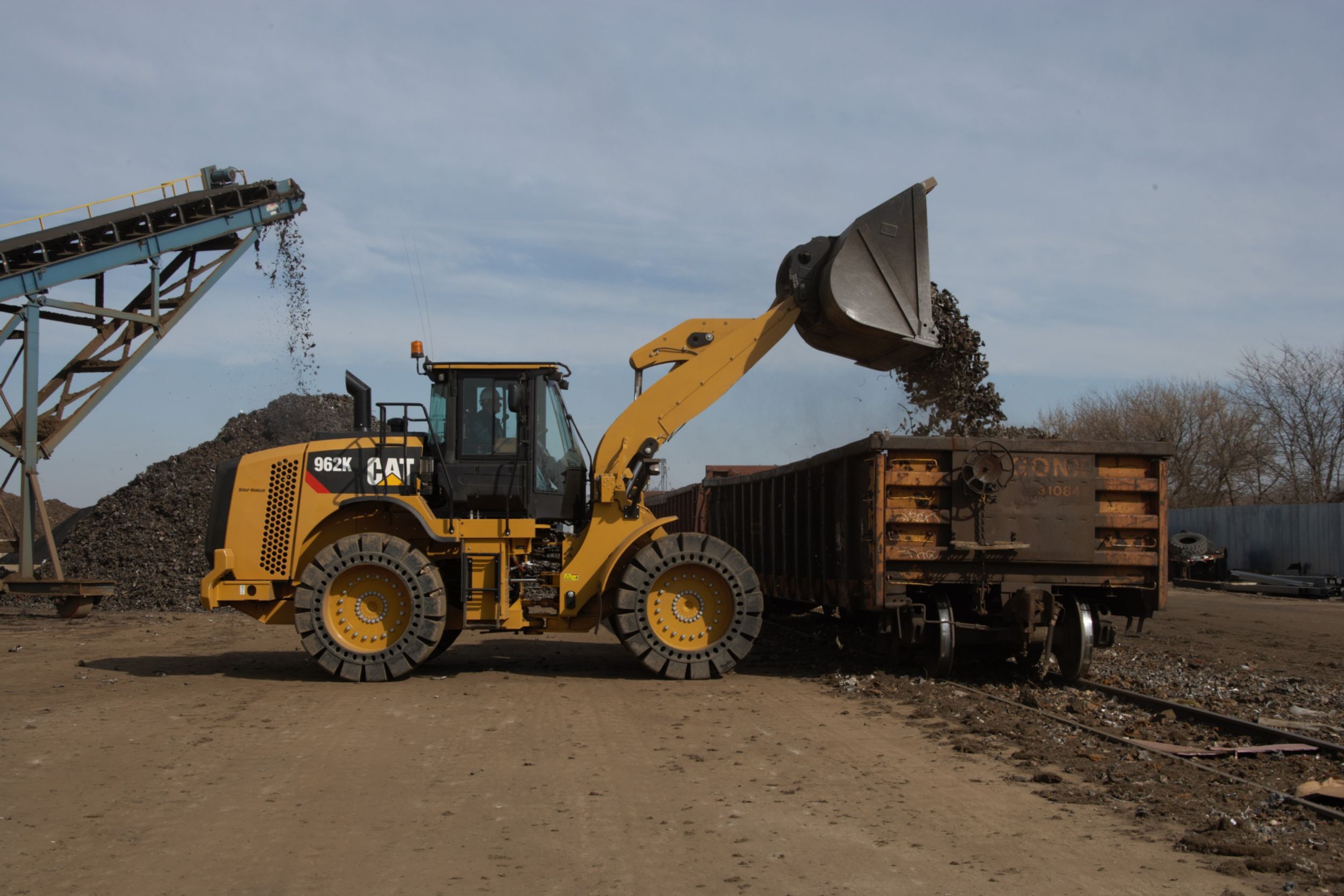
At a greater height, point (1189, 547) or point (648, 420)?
point (648, 420)

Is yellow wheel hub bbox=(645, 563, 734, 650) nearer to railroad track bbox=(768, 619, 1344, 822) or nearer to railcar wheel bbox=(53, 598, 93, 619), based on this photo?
railroad track bbox=(768, 619, 1344, 822)

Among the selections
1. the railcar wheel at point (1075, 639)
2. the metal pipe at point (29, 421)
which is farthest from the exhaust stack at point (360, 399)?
the metal pipe at point (29, 421)

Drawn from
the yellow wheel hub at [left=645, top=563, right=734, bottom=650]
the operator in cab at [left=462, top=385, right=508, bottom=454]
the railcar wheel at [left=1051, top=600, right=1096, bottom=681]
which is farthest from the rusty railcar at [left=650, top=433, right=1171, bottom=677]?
the operator in cab at [left=462, top=385, right=508, bottom=454]

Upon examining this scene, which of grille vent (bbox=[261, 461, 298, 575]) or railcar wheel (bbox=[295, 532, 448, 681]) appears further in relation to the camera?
grille vent (bbox=[261, 461, 298, 575])

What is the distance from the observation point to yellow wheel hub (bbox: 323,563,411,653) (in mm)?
10273

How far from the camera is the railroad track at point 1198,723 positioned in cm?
595

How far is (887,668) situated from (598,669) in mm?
3030

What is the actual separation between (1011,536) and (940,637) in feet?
3.67

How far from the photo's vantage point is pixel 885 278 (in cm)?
1043

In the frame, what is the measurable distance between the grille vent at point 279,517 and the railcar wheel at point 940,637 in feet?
19.9

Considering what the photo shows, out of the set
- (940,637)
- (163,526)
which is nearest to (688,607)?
(940,637)

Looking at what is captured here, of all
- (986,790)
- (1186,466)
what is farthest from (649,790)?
(1186,466)

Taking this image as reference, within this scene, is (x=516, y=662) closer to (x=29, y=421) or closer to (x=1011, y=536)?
(x=1011, y=536)

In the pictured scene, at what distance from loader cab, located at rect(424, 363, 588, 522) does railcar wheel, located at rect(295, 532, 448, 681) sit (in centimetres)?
74
